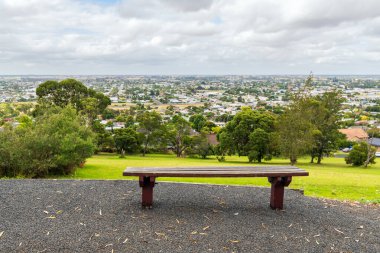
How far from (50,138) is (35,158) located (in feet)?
2.49

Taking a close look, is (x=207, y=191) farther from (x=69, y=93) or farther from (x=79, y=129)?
(x=69, y=93)

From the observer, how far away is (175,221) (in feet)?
18.8

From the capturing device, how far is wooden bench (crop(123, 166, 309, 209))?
20.0 ft

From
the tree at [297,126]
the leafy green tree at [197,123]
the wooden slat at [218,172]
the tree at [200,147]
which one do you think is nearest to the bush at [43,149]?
the wooden slat at [218,172]

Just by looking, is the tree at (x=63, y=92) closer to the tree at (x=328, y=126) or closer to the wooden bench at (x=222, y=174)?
the tree at (x=328, y=126)

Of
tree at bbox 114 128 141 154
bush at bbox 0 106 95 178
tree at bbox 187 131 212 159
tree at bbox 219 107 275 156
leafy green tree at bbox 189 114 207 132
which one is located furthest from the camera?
leafy green tree at bbox 189 114 207 132

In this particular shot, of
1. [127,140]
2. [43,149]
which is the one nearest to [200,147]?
[127,140]

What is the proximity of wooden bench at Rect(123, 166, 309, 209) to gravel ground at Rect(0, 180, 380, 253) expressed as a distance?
0.88 ft

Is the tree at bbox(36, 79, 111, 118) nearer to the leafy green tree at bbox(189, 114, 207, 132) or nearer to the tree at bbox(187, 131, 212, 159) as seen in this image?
the tree at bbox(187, 131, 212, 159)

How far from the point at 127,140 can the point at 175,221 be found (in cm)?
2866

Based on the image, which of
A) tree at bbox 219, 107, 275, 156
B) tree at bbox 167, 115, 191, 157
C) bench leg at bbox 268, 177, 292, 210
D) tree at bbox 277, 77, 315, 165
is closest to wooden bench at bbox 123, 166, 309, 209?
bench leg at bbox 268, 177, 292, 210

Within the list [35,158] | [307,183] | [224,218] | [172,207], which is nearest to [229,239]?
[224,218]

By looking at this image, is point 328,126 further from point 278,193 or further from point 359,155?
point 278,193

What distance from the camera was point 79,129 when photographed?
1258cm
